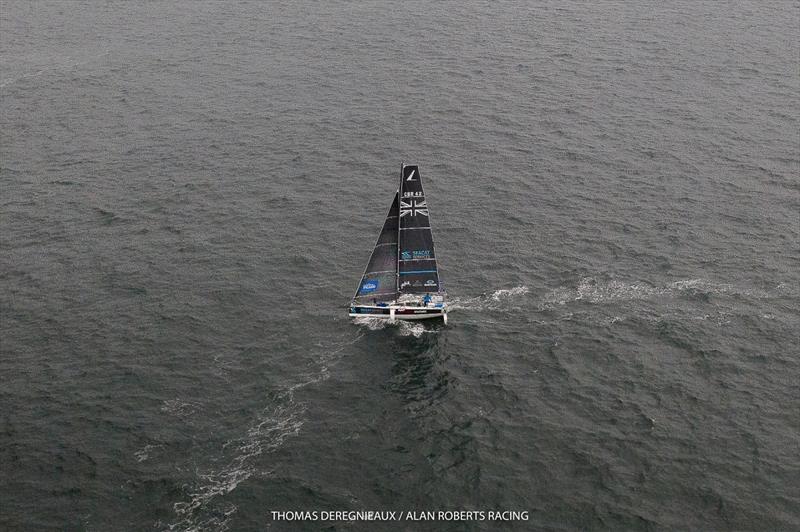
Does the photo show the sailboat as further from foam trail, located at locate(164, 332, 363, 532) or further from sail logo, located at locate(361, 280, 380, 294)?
foam trail, located at locate(164, 332, 363, 532)

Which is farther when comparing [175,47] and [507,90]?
[175,47]

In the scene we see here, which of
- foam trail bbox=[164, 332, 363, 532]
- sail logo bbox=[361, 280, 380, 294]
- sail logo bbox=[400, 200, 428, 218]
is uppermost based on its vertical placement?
sail logo bbox=[400, 200, 428, 218]

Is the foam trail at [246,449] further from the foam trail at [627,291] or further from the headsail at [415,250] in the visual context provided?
the foam trail at [627,291]

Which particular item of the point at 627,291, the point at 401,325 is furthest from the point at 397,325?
the point at 627,291

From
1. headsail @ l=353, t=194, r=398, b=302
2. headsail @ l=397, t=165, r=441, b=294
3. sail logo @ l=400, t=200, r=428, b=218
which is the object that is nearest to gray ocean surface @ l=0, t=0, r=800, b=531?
headsail @ l=353, t=194, r=398, b=302

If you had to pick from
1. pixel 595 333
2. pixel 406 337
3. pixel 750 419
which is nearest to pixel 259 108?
pixel 406 337

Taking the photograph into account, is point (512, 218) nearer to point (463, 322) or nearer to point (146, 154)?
point (463, 322)

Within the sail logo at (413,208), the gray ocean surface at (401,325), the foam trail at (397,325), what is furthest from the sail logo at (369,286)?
the sail logo at (413,208)
